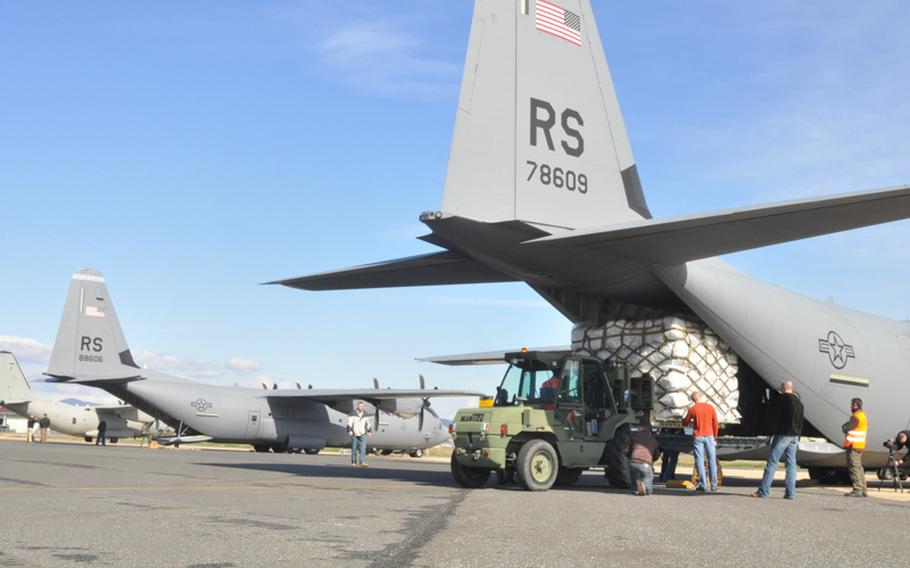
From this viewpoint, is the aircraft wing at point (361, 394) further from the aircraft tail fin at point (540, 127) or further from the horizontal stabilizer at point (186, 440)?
the aircraft tail fin at point (540, 127)

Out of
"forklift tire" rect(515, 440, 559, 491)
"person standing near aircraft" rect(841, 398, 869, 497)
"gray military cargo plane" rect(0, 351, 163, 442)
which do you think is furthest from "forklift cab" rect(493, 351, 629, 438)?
"gray military cargo plane" rect(0, 351, 163, 442)

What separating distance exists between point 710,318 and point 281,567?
31.3ft

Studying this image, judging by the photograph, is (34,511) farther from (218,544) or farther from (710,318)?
(710,318)

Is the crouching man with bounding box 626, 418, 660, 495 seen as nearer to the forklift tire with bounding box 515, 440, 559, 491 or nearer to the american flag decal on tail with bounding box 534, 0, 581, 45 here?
the forklift tire with bounding box 515, 440, 559, 491

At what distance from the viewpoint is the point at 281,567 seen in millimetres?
4973

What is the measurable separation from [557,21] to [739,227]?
446 centimetres

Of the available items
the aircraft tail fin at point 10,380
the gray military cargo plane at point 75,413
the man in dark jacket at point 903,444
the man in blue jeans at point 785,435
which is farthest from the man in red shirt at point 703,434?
the aircraft tail fin at point 10,380

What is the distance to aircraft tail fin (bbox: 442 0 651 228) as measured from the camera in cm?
1155

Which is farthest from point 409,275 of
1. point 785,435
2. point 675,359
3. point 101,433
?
point 101,433

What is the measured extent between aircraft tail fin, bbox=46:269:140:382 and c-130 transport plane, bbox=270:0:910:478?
20891 millimetres

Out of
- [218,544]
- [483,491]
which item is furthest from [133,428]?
[218,544]

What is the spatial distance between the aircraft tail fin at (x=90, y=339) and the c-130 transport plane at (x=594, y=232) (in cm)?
2089

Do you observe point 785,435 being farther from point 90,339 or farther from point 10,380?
point 10,380

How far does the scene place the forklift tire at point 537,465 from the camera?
11.6 m
